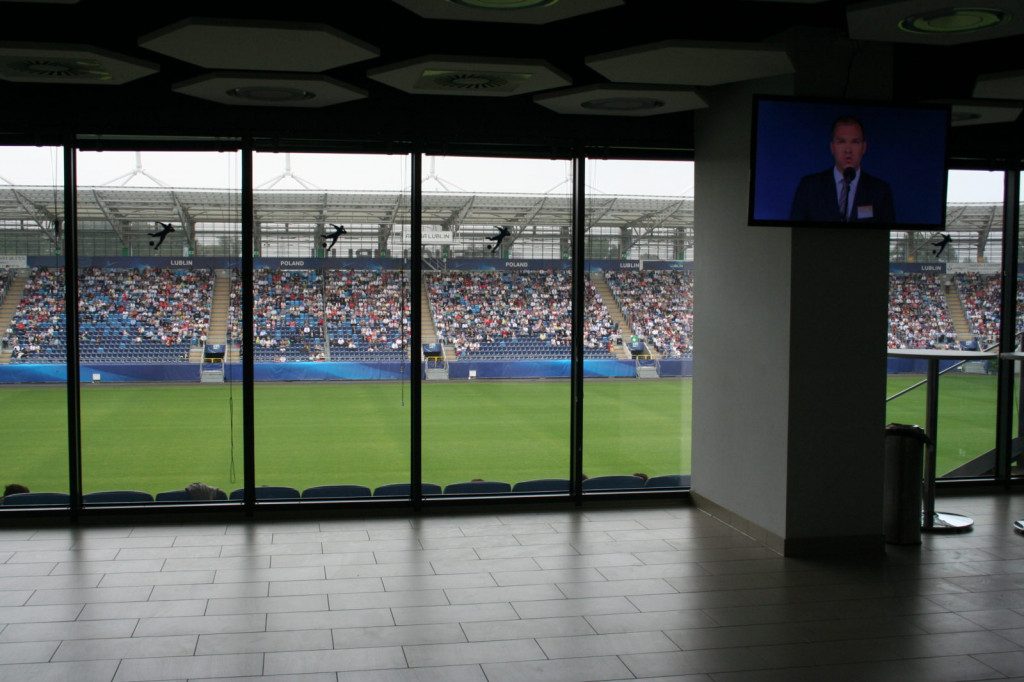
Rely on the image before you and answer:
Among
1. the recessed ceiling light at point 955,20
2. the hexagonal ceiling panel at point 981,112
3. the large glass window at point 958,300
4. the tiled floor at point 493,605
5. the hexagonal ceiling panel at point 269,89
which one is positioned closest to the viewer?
the tiled floor at point 493,605

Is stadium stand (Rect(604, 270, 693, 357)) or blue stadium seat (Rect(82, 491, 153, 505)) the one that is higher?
stadium stand (Rect(604, 270, 693, 357))

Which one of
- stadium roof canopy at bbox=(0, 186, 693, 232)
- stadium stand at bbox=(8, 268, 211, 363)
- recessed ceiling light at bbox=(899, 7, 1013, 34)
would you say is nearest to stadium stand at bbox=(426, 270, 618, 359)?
stadium roof canopy at bbox=(0, 186, 693, 232)

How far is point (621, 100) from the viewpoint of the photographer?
5617 millimetres

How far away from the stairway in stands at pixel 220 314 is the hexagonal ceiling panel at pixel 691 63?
10.6 feet

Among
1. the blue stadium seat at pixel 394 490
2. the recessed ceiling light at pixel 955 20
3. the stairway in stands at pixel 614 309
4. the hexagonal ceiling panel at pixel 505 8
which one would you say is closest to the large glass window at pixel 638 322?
the stairway in stands at pixel 614 309

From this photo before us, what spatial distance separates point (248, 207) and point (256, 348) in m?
1.04

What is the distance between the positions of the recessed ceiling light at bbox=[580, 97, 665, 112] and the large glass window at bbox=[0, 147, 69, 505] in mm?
3787

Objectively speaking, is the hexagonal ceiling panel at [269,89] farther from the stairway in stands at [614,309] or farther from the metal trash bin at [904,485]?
the metal trash bin at [904,485]

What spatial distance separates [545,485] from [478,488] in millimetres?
535

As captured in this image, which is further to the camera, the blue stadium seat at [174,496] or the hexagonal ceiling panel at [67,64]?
the blue stadium seat at [174,496]

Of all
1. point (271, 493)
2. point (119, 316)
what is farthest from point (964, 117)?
point (119, 316)

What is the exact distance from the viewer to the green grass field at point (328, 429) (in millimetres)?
6090

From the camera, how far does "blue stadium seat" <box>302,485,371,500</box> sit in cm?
629

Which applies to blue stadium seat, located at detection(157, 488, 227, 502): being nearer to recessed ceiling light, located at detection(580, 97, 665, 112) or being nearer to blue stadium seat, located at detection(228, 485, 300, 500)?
blue stadium seat, located at detection(228, 485, 300, 500)
